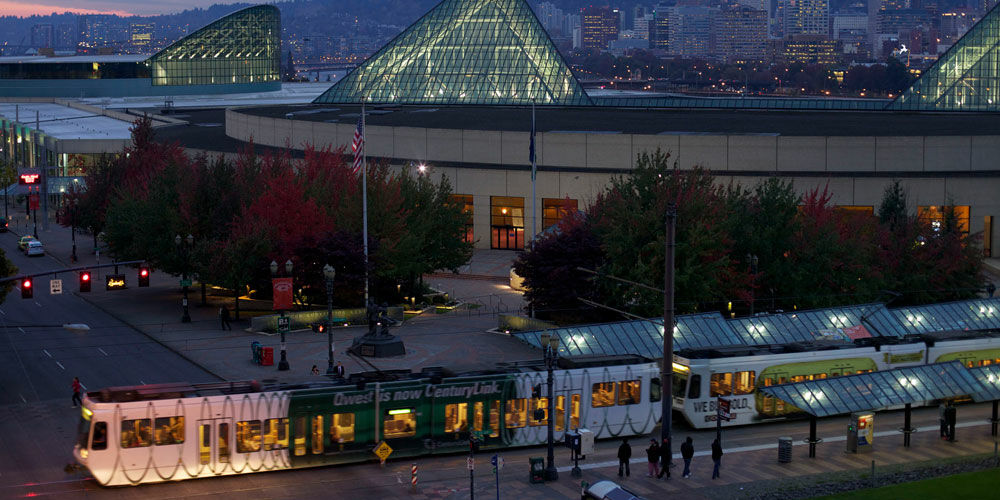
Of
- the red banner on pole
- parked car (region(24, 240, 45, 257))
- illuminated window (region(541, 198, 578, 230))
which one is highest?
illuminated window (region(541, 198, 578, 230))

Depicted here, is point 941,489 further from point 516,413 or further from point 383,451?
point 383,451

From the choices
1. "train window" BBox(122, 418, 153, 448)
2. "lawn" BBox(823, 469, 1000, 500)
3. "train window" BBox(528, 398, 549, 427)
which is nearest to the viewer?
"train window" BBox(122, 418, 153, 448)

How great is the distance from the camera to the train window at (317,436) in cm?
3183

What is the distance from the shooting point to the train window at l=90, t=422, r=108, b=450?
29.6 meters

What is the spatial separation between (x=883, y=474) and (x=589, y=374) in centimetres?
761

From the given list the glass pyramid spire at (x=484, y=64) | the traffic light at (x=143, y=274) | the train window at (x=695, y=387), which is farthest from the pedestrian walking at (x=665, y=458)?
the glass pyramid spire at (x=484, y=64)

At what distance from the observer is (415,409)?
32.8 meters

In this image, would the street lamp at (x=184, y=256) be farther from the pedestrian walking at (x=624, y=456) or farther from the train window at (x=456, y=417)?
the pedestrian walking at (x=624, y=456)

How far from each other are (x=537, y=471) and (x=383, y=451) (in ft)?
12.1

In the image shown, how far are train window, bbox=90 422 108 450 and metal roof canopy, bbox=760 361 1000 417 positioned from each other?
16.8 metres

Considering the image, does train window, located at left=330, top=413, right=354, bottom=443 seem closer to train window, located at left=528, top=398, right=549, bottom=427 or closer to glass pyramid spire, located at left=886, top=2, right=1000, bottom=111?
train window, located at left=528, top=398, right=549, bottom=427

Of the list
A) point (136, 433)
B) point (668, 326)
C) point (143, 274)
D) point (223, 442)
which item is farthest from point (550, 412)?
point (143, 274)

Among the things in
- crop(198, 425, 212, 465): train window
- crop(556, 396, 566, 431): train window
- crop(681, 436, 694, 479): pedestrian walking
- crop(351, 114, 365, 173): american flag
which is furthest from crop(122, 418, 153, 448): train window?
crop(351, 114, 365, 173): american flag

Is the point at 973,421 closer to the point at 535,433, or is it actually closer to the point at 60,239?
the point at 535,433
